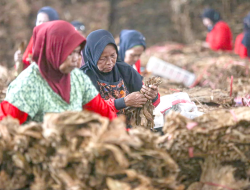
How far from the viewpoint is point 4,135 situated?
5.96ft

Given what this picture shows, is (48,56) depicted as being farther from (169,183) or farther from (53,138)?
(169,183)

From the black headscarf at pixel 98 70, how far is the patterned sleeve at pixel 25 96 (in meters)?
0.79

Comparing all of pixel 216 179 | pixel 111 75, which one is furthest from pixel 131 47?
pixel 216 179

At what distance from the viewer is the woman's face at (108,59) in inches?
106

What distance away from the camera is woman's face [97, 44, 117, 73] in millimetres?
2701

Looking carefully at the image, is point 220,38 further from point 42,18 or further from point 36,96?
point 36,96

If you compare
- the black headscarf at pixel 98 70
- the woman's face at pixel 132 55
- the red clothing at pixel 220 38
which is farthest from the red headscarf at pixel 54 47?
the red clothing at pixel 220 38

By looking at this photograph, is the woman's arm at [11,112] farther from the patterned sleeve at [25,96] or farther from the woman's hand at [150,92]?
the woman's hand at [150,92]

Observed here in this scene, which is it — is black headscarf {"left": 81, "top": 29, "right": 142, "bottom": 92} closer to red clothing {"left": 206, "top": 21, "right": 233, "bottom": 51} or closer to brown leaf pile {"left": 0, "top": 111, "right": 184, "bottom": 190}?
brown leaf pile {"left": 0, "top": 111, "right": 184, "bottom": 190}

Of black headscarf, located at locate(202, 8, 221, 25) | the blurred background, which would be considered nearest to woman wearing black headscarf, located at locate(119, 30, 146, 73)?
black headscarf, located at locate(202, 8, 221, 25)

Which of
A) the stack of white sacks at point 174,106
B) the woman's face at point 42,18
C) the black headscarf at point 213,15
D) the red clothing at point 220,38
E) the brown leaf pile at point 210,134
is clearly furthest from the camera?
the black headscarf at point 213,15

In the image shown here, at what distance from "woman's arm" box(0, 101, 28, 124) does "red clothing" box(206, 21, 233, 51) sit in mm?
6638

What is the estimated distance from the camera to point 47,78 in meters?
2.09

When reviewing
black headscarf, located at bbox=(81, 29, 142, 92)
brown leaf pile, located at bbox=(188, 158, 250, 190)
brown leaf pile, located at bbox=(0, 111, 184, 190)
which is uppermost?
black headscarf, located at bbox=(81, 29, 142, 92)
